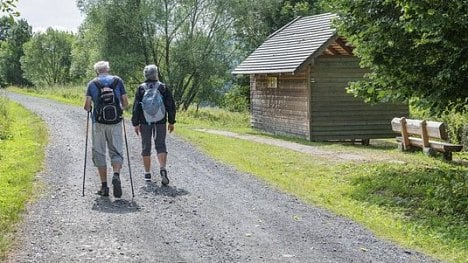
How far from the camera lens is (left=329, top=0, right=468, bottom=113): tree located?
29.2ft

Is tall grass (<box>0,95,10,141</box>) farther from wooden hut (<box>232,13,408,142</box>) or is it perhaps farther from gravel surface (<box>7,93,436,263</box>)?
wooden hut (<box>232,13,408,142</box>)

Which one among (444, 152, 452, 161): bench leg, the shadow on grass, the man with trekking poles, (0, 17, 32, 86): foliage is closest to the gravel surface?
the man with trekking poles

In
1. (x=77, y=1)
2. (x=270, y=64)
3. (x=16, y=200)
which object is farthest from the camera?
(x=77, y=1)

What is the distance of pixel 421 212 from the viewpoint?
8594 mm

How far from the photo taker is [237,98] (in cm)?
4166

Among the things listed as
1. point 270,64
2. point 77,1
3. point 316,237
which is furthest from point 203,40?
point 316,237

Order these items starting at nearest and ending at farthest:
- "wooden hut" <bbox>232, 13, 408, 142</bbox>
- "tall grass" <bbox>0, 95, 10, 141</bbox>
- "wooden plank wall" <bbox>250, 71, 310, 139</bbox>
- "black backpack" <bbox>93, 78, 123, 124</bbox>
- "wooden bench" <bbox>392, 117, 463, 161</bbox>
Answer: "black backpack" <bbox>93, 78, 123, 124</bbox>
"wooden bench" <bbox>392, 117, 463, 161</bbox>
"tall grass" <bbox>0, 95, 10, 141</bbox>
"wooden hut" <bbox>232, 13, 408, 142</bbox>
"wooden plank wall" <bbox>250, 71, 310, 139</bbox>

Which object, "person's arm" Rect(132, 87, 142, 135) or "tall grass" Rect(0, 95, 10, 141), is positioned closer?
"person's arm" Rect(132, 87, 142, 135)

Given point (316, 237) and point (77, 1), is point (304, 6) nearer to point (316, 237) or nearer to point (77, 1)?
point (77, 1)

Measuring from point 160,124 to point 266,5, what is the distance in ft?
98.2

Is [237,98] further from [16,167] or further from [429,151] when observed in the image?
[16,167]

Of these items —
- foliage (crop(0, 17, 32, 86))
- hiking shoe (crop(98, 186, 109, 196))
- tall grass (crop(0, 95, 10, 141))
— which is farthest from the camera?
foliage (crop(0, 17, 32, 86))

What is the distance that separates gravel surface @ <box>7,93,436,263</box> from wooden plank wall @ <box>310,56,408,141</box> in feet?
31.7

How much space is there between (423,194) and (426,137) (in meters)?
5.62
